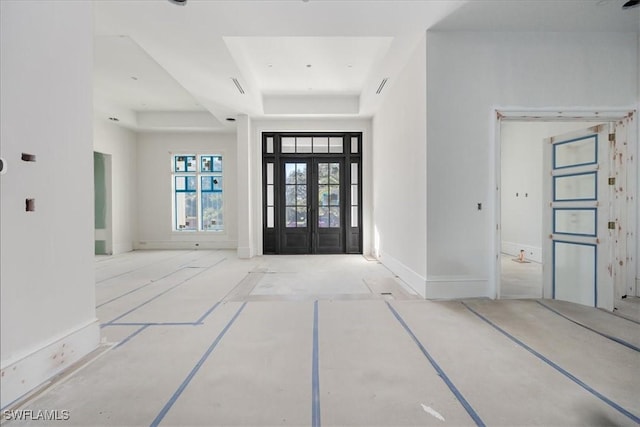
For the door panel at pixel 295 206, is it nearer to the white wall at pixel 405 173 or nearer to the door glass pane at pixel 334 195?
the door glass pane at pixel 334 195

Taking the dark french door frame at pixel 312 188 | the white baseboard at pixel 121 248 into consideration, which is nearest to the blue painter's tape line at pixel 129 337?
the dark french door frame at pixel 312 188

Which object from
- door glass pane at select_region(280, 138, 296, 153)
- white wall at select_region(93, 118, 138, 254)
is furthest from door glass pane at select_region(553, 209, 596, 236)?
white wall at select_region(93, 118, 138, 254)

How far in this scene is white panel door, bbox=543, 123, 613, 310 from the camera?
3271 mm

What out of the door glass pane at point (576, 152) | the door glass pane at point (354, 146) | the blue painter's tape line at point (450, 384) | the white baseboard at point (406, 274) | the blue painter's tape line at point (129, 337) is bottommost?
the blue painter's tape line at point (129, 337)

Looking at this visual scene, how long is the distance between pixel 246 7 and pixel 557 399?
4079 mm

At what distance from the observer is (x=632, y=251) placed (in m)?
3.75

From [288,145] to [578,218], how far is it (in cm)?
582

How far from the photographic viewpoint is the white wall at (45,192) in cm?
175

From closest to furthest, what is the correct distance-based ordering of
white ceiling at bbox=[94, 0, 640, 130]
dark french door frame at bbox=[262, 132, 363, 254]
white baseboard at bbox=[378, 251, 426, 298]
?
1. white ceiling at bbox=[94, 0, 640, 130]
2. white baseboard at bbox=[378, 251, 426, 298]
3. dark french door frame at bbox=[262, 132, 363, 254]

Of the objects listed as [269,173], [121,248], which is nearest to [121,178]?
[121,248]

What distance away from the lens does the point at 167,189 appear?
29.2ft

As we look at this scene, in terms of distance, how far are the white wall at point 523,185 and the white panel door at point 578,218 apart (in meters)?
2.74

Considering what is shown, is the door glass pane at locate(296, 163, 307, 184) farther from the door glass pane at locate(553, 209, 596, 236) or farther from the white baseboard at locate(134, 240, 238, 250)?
the door glass pane at locate(553, 209, 596, 236)

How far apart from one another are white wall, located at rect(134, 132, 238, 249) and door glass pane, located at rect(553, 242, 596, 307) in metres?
7.32
